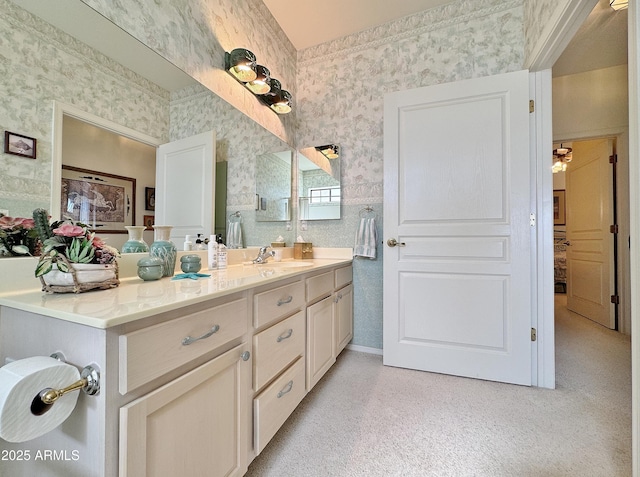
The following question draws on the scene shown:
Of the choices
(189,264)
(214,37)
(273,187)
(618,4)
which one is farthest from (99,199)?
(618,4)

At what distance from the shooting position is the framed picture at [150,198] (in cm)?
122

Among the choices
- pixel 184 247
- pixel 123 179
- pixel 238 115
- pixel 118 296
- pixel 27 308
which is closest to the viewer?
pixel 27 308

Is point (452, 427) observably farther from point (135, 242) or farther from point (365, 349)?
point (135, 242)

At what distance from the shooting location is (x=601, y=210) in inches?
123

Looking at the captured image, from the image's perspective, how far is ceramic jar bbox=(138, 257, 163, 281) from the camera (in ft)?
3.55

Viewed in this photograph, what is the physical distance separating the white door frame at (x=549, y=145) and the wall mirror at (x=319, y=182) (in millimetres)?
1442

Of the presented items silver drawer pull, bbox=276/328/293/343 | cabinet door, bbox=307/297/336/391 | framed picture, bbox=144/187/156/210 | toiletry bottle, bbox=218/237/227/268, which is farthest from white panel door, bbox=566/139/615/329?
framed picture, bbox=144/187/156/210

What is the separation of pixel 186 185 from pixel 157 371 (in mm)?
1005

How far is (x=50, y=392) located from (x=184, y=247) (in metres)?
0.96

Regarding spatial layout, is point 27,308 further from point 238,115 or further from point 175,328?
point 238,115

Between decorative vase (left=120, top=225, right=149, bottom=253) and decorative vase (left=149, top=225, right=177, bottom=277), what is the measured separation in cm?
4

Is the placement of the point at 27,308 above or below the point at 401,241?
below

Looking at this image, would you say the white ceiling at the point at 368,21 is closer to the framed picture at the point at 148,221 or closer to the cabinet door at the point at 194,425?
the framed picture at the point at 148,221

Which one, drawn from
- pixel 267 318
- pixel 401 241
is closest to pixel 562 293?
pixel 401 241
